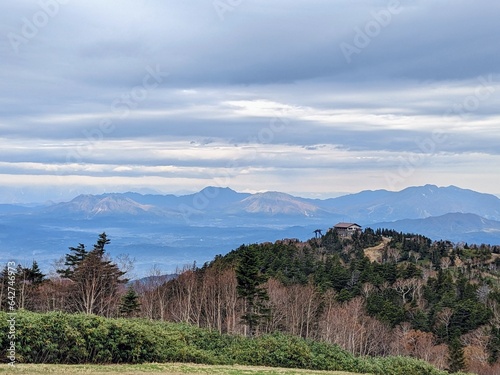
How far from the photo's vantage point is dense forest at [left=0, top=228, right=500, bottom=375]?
55.9 meters

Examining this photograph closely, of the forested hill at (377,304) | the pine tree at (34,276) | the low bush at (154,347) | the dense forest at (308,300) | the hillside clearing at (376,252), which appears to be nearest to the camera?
the low bush at (154,347)

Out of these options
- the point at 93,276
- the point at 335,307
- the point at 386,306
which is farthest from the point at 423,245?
the point at 93,276

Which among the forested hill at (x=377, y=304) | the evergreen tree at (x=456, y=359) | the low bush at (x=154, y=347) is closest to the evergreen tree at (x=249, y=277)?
the forested hill at (x=377, y=304)

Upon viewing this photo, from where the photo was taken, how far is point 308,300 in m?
67.2

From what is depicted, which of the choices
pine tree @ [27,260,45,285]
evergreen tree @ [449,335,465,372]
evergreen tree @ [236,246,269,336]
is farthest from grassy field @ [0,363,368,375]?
evergreen tree @ [449,335,465,372]

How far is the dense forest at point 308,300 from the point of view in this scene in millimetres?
55875

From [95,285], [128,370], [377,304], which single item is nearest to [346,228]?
[377,304]

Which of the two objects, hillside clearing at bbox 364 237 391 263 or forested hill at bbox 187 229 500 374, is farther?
hillside clearing at bbox 364 237 391 263

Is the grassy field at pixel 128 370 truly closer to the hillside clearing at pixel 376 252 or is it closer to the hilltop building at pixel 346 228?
the hillside clearing at pixel 376 252

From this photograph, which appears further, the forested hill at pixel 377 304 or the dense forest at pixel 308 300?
the forested hill at pixel 377 304

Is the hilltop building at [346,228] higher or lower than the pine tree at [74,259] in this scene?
higher

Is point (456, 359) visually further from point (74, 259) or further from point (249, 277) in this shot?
point (74, 259)

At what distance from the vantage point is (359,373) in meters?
32.9

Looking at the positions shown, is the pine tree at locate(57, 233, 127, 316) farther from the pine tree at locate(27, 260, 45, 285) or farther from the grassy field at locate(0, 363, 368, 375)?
the grassy field at locate(0, 363, 368, 375)
